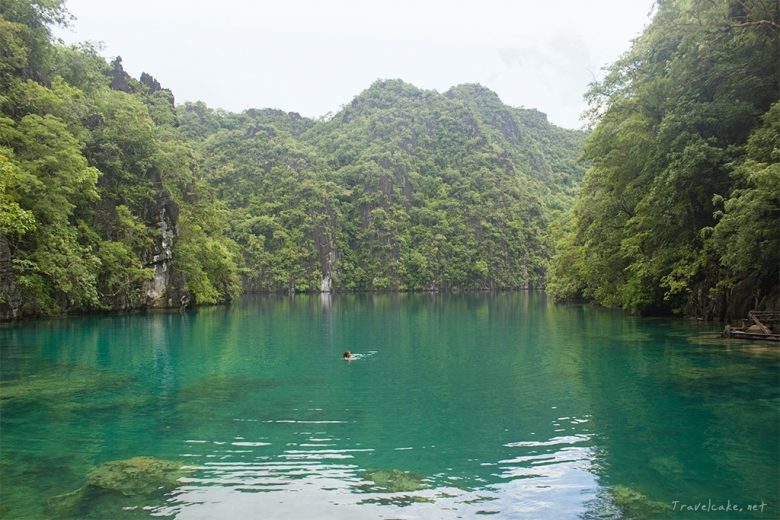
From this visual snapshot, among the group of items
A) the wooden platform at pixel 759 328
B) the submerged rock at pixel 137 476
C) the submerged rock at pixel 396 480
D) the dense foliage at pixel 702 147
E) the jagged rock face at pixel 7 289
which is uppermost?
the dense foliage at pixel 702 147

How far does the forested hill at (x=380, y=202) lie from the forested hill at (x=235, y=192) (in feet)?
1.30

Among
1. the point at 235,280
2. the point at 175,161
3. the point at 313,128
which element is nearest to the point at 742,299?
the point at 175,161

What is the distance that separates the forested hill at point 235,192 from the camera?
3259 cm

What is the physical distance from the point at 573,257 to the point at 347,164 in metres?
101

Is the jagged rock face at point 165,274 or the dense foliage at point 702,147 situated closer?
the dense foliage at point 702,147

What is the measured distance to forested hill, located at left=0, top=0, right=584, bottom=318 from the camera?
3259 centimetres

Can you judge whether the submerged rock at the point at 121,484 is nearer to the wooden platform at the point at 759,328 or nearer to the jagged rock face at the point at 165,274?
the wooden platform at the point at 759,328

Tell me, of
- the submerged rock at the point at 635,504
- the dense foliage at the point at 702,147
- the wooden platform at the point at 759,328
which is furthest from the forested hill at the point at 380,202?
the submerged rock at the point at 635,504

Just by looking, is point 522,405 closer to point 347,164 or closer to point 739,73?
point 739,73

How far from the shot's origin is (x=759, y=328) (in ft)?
69.9

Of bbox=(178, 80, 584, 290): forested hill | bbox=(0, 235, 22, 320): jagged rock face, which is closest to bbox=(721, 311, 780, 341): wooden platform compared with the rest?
bbox=(0, 235, 22, 320): jagged rock face

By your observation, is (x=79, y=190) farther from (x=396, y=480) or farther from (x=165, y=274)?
(x=396, y=480)

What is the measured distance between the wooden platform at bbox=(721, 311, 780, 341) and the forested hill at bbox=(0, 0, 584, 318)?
29106 millimetres

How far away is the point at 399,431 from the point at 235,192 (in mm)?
114062
